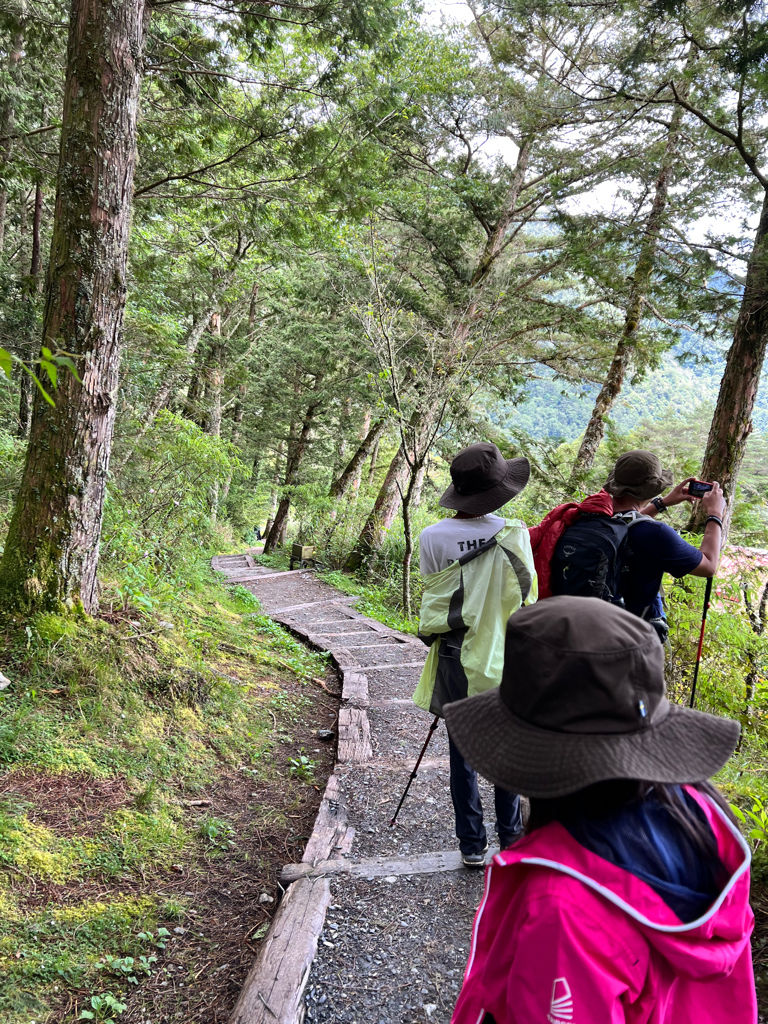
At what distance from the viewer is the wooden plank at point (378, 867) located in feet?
10.0

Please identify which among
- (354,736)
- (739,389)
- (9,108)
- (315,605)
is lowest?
(315,605)

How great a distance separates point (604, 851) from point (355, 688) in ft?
17.0

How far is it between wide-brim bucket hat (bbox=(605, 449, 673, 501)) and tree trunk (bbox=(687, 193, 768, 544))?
2558 millimetres

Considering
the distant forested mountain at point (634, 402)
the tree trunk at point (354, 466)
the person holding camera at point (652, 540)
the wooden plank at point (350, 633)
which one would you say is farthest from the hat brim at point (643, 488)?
the tree trunk at point (354, 466)

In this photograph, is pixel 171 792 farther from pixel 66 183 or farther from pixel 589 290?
pixel 589 290

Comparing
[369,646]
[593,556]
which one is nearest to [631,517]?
[593,556]

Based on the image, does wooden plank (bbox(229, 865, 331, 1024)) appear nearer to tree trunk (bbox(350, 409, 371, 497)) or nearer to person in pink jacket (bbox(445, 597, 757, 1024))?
person in pink jacket (bbox(445, 597, 757, 1024))

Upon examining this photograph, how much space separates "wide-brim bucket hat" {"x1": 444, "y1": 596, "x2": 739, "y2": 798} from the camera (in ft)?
3.31

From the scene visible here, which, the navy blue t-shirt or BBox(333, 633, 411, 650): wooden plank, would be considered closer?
the navy blue t-shirt

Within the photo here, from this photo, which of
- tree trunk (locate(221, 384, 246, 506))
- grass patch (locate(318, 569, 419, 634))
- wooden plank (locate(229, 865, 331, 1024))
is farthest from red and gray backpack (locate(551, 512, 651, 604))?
tree trunk (locate(221, 384, 246, 506))

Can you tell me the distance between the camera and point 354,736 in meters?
4.81

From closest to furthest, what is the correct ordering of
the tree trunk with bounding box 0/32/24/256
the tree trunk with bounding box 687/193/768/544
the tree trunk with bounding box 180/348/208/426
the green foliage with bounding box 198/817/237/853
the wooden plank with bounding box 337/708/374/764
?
the green foliage with bounding box 198/817/237/853
the wooden plank with bounding box 337/708/374/764
the tree trunk with bounding box 687/193/768/544
the tree trunk with bounding box 0/32/24/256
the tree trunk with bounding box 180/348/208/426

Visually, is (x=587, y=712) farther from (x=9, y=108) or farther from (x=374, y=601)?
(x=374, y=601)

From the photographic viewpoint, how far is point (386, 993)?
7.84 feet
